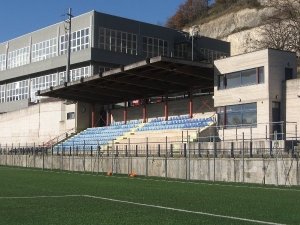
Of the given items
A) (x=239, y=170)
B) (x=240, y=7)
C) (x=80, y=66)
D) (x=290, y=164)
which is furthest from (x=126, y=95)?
(x=240, y=7)

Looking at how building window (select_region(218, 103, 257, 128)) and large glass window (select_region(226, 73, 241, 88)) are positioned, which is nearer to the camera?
building window (select_region(218, 103, 257, 128))

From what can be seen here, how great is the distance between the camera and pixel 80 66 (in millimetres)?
61719

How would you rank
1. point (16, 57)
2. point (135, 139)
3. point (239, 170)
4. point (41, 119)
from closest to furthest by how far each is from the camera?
point (239, 170) < point (135, 139) < point (41, 119) < point (16, 57)

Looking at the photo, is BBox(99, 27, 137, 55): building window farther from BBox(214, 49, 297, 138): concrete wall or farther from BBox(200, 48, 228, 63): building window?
BBox(214, 49, 297, 138): concrete wall

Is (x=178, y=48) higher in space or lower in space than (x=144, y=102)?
higher

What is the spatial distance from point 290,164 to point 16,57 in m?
57.4

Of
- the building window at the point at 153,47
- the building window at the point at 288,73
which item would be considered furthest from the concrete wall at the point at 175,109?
the building window at the point at 153,47

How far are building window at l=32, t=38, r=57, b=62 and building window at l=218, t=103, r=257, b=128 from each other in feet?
116

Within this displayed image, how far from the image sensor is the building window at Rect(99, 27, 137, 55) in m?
60.3

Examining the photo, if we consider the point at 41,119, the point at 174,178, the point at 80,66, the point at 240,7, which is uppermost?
the point at 240,7

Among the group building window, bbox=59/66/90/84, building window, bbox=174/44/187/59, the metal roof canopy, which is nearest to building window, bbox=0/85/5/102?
building window, bbox=59/66/90/84

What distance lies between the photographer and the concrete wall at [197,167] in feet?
78.1

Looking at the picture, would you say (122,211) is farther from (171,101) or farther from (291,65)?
(171,101)

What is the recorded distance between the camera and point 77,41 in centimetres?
6219
